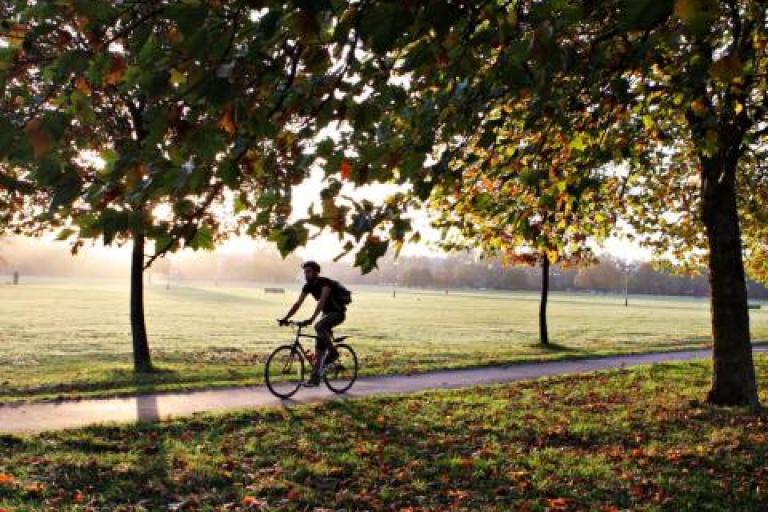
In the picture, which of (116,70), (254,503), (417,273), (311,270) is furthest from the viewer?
(417,273)

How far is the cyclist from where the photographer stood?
34.6ft

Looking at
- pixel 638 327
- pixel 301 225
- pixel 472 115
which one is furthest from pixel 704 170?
pixel 638 327

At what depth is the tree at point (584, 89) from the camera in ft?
10.8

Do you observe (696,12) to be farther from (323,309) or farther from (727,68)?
(323,309)

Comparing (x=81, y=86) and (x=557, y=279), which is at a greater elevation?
(x=81, y=86)

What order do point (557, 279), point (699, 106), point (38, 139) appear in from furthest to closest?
point (557, 279) < point (699, 106) < point (38, 139)

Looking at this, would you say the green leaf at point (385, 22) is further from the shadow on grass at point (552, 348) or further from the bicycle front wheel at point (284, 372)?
the shadow on grass at point (552, 348)

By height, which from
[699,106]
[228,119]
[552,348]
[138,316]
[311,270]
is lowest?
[552,348]

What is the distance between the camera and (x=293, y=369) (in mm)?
11414

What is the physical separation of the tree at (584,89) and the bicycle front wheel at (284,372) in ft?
16.5

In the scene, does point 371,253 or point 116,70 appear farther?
point 371,253

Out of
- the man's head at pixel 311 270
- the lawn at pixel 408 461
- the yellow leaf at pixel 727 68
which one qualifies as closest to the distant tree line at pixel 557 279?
the man's head at pixel 311 270

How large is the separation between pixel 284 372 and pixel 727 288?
277 inches

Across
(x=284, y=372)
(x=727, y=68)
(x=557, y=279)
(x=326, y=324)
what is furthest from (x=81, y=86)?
(x=557, y=279)
